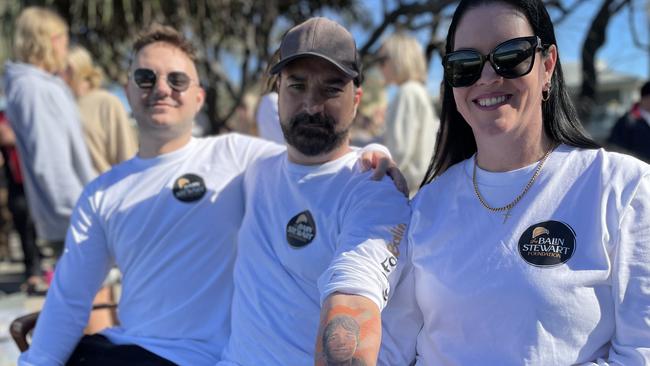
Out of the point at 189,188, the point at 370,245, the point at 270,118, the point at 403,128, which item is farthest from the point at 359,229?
the point at 403,128

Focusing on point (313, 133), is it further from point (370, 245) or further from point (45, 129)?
point (45, 129)

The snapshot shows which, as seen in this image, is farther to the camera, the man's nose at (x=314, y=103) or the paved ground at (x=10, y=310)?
the paved ground at (x=10, y=310)

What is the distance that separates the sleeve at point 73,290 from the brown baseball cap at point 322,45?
102 cm

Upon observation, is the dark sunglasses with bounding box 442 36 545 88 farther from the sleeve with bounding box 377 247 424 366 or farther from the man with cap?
the sleeve with bounding box 377 247 424 366

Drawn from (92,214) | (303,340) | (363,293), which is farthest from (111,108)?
(363,293)

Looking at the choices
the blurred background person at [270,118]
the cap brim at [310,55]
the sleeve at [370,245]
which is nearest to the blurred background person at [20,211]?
the blurred background person at [270,118]

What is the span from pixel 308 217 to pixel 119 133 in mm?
2509

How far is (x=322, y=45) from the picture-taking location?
218 centimetres

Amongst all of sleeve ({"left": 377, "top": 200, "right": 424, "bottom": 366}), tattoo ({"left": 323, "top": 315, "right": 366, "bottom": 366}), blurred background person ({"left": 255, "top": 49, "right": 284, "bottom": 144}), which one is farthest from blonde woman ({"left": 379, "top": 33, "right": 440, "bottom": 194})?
tattoo ({"left": 323, "top": 315, "right": 366, "bottom": 366})

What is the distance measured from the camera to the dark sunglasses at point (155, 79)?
104 inches

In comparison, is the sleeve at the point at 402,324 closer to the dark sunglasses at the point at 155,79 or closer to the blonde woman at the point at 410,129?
the dark sunglasses at the point at 155,79

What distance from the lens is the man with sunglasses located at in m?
2.48

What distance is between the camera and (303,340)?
2.04 metres

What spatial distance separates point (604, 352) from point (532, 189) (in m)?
0.43
